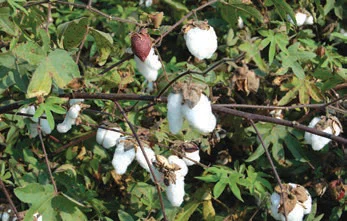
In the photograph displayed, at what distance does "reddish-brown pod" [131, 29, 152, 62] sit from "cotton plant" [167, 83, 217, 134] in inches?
6.7

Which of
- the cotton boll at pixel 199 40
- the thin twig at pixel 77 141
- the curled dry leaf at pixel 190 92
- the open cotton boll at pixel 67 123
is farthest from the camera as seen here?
the thin twig at pixel 77 141

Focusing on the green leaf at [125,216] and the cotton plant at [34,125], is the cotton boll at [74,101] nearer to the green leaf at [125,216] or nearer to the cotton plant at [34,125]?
the cotton plant at [34,125]

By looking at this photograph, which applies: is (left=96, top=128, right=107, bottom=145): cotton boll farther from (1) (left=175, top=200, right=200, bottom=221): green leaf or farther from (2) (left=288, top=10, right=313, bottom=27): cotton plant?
(2) (left=288, top=10, right=313, bottom=27): cotton plant

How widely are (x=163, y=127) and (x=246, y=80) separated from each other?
43 cm

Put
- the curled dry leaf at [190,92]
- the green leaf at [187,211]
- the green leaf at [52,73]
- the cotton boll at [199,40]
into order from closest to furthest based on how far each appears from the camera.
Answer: the curled dry leaf at [190,92]
the green leaf at [52,73]
the cotton boll at [199,40]
the green leaf at [187,211]

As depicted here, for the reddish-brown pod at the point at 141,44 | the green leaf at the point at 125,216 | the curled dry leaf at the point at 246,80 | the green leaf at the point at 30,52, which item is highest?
the reddish-brown pod at the point at 141,44

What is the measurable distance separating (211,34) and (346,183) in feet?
3.67

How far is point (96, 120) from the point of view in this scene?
2.87 meters

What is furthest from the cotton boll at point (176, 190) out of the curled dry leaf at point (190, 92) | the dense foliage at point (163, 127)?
the curled dry leaf at point (190, 92)

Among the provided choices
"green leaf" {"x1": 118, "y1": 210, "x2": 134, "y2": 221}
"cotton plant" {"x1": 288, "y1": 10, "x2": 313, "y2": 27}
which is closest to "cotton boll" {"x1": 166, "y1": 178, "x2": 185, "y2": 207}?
"green leaf" {"x1": 118, "y1": 210, "x2": 134, "y2": 221}

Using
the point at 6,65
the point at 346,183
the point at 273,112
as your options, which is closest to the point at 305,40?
the point at 273,112

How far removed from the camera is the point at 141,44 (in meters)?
1.86

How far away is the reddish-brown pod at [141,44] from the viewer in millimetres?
1854

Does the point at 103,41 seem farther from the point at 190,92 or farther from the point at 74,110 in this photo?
the point at 190,92
